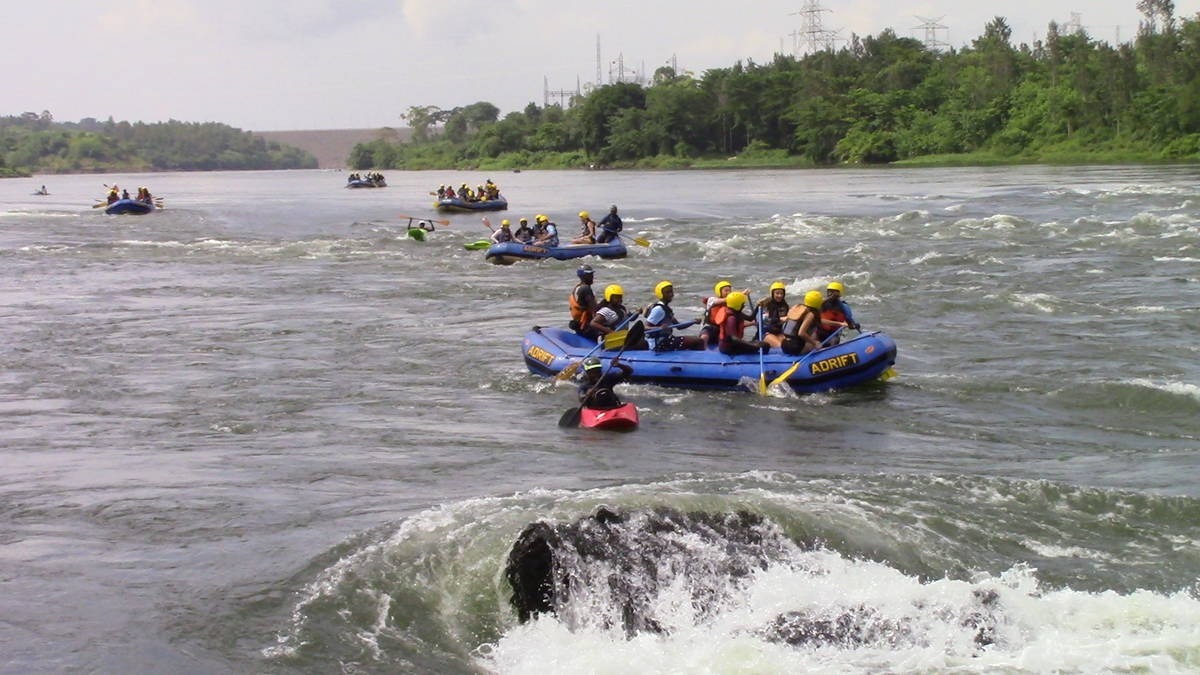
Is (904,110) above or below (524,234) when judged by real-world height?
above

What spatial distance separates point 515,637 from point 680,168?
298ft

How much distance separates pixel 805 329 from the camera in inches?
556

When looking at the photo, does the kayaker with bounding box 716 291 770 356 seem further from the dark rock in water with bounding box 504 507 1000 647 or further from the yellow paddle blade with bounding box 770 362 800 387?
the dark rock in water with bounding box 504 507 1000 647

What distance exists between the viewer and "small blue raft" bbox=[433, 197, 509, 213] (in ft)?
148

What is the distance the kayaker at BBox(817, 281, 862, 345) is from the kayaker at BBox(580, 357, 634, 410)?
2.28 metres

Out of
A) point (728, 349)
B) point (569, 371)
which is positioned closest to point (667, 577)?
point (728, 349)

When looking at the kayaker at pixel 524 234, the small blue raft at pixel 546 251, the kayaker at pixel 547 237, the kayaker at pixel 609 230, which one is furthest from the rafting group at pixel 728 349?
the kayaker at pixel 609 230

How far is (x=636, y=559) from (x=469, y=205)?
125 ft

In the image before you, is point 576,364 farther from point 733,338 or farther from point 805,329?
point 805,329

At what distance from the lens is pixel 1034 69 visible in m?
86.2

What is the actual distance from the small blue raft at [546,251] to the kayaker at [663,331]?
553 inches

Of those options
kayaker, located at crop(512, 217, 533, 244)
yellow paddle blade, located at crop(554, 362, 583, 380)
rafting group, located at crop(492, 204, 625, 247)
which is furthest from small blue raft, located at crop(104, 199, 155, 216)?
yellow paddle blade, located at crop(554, 362, 583, 380)

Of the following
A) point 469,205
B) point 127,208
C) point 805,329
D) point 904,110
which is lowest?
point 805,329

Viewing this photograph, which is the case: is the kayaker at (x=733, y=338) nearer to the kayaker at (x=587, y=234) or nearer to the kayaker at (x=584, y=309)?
the kayaker at (x=584, y=309)
